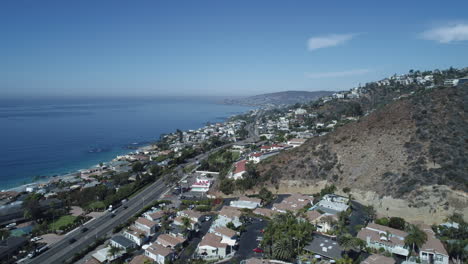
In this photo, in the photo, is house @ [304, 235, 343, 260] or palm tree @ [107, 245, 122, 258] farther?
palm tree @ [107, 245, 122, 258]

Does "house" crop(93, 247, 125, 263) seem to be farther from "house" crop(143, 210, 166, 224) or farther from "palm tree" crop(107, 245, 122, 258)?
"house" crop(143, 210, 166, 224)

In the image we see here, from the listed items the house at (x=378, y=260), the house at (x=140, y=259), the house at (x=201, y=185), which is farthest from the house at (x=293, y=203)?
the house at (x=140, y=259)

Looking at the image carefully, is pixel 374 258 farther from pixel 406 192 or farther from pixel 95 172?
pixel 95 172

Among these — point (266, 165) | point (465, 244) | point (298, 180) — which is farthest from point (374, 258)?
point (266, 165)

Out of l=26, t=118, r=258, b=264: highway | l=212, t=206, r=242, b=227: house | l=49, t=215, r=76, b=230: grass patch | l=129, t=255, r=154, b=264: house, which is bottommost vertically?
l=49, t=215, r=76, b=230: grass patch

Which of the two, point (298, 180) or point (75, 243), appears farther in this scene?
point (298, 180)

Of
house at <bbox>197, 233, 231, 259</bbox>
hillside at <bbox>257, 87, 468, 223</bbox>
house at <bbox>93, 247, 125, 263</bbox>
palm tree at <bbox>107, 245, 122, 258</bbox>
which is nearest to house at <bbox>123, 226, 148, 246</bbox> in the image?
house at <bbox>93, 247, 125, 263</bbox>
